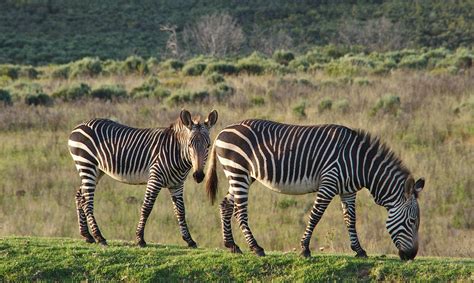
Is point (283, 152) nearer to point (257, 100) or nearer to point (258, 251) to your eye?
point (258, 251)

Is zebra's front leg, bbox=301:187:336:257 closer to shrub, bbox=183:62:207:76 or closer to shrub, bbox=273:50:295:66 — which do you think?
shrub, bbox=183:62:207:76

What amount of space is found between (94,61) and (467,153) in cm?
2071

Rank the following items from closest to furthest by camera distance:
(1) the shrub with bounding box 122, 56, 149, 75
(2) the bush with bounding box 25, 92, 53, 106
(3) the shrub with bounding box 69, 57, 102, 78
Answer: (2) the bush with bounding box 25, 92, 53, 106
(3) the shrub with bounding box 69, 57, 102, 78
(1) the shrub with bounding box 122, 56, 149, 75

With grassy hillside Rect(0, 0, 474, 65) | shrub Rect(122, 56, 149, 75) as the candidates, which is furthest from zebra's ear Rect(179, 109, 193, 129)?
grassy hillside Rect(0, 0, 474, 65)

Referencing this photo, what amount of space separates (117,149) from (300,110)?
36.6 feet

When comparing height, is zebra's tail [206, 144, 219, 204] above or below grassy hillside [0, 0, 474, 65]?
below

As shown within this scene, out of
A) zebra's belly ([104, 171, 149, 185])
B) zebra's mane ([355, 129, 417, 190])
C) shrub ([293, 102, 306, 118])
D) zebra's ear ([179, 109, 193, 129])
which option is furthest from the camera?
shrub ([293, 102, 306, 118])

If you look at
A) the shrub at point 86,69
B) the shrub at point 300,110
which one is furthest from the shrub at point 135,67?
the shrub at point 300,110

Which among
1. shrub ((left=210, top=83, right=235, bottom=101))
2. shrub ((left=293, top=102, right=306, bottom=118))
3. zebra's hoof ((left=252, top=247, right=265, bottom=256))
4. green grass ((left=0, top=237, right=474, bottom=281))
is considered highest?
shrub ((left=210, top=83, right=235, bottom=101))

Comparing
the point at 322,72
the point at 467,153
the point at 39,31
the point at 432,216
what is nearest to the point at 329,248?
the point at 432,216

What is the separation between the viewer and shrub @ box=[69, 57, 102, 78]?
1291 inches

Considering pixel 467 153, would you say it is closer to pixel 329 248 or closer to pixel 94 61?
pixel 329 248

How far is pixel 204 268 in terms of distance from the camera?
927 cm

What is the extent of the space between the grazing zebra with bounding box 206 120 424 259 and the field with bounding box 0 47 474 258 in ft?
6.64
